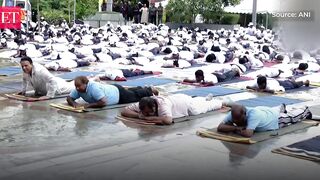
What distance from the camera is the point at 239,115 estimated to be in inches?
208

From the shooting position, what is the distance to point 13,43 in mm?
16719

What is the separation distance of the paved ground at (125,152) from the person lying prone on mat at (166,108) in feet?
0.59

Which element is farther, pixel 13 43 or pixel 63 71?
pixel 13 43

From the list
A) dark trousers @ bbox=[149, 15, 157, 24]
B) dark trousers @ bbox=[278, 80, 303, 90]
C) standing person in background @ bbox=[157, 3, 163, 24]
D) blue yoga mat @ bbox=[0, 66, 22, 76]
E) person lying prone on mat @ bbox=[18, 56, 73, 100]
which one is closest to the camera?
person lying prone on mat @ bbox=[18, 56, 73, 100]

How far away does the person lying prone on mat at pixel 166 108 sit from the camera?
6.04 meters

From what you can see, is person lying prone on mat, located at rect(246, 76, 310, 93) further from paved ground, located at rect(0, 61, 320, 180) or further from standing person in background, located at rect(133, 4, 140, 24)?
standing person in background, located at rect(133, 4, 140, 24)

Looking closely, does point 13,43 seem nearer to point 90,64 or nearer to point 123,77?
point 90,64

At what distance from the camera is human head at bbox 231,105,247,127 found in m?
5.27

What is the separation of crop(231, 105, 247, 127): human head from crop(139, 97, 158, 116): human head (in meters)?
1.06

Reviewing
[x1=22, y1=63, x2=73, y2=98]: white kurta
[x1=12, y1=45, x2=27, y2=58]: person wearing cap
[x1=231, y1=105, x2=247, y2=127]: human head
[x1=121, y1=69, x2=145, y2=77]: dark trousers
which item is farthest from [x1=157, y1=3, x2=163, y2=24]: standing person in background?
[x1=231, y1=105, x2=247, y2=127]: human head

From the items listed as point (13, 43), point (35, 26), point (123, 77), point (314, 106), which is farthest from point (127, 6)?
point (314, 106)

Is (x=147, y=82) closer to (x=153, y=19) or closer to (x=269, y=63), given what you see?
(x=269, y=63)

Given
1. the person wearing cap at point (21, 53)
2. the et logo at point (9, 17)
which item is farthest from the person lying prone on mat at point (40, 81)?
the et logo at point (9, 17)

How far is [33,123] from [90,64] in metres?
6.80
